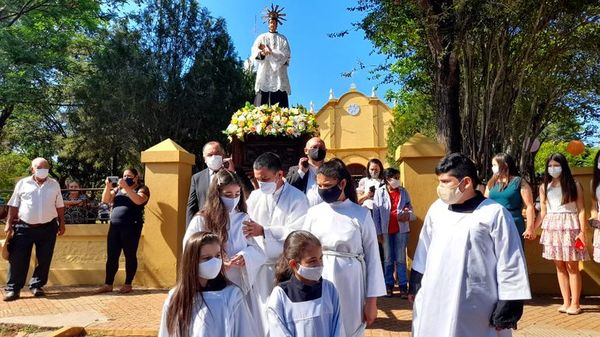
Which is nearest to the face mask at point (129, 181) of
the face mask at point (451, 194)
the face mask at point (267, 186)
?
the face mask at point (267, 186)

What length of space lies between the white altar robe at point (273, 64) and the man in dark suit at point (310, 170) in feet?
14.1

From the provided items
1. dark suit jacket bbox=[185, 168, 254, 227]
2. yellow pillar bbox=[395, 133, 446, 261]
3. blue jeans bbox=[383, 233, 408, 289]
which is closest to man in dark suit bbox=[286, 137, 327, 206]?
dark suit jacket bbox=[185, 168, 254, 227]

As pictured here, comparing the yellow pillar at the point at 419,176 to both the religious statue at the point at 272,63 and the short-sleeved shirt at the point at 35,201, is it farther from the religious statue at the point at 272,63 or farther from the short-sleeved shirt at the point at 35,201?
the short-sleeved shirt at the point at 35,201

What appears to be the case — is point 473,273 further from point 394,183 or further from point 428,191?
point 428,191

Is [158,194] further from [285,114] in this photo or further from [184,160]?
[285,114]

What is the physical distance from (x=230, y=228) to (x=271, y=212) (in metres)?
0.77

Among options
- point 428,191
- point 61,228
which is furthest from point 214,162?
point 428,191

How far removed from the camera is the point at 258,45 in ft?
32.2

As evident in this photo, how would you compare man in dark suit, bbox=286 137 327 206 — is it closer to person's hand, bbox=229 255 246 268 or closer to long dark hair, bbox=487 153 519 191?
person's hand, bbox=229 255 246 268

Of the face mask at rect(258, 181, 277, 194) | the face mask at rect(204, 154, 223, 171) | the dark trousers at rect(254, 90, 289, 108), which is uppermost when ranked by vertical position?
the dark trousers at rect(254, 90, 289, 108)

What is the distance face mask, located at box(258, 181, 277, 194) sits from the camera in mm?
4324

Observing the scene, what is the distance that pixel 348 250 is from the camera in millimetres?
3621

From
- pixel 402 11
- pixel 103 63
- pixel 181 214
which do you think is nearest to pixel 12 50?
pixel 103 63

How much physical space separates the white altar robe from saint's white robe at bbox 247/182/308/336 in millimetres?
5563
